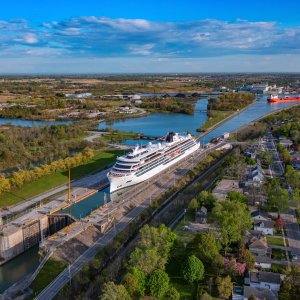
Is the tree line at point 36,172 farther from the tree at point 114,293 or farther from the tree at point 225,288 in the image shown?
the tree at point 225,288

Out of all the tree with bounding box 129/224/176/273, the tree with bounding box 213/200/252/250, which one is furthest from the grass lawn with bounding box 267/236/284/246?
the tree with bounding box 129/224/176/273

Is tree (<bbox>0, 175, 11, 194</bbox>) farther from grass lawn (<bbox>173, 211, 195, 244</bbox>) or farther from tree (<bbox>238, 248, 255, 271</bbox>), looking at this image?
tree (<bbox>238, 248, 255, 271</bbox>)

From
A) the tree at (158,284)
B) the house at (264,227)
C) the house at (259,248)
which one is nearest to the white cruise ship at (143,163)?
the house at (264,227)

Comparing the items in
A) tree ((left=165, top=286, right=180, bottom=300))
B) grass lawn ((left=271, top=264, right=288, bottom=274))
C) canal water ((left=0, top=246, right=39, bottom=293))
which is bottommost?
canal water ((left=0, top=246, right=39, bottom=293))

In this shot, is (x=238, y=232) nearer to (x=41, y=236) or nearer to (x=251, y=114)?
(x=41, y=236)

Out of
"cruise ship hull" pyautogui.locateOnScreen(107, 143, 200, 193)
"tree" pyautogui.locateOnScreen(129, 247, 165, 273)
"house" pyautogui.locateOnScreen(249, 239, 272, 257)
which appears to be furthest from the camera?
"cruise ship hull" pyautogui.locateOnScreen(107, 143, 200, 193)

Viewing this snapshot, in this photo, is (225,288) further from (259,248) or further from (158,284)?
(259,248)
